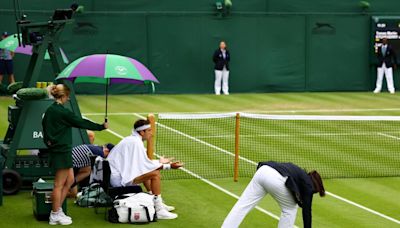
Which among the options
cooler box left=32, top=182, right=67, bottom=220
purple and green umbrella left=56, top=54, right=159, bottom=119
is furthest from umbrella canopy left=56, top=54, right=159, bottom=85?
cooler box left=32, top=182, right=67, bottom=220

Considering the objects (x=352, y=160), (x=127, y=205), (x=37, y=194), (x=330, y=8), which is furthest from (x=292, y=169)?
(x=330, y=8)

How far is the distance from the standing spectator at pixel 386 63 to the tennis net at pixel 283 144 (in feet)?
33.1

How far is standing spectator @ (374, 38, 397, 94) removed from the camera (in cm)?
3444

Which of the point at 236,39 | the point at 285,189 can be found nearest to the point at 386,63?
the point at 236,39

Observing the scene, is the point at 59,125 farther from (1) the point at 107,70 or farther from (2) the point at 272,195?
(2) the point at 272,195

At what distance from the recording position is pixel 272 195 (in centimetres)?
1086

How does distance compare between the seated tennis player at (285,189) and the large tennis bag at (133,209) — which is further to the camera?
the large tennis bag at (133,209)

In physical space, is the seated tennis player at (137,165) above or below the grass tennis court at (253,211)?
above

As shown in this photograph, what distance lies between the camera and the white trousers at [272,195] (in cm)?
1066

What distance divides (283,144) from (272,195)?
33.0 ft

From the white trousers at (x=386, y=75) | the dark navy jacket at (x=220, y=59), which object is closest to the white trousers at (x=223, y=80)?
the dark navy jacket at (x=220, y=59)

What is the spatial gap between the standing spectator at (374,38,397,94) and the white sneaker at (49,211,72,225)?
2337 cm

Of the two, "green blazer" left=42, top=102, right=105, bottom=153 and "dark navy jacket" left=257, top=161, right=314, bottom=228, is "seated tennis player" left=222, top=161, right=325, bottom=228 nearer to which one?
"dark navy jacket" left=257, top=161, right=314, bottom=228

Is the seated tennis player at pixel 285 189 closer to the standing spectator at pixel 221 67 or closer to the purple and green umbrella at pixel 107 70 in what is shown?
the purple and green umbrella at pixel 107 70
